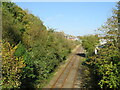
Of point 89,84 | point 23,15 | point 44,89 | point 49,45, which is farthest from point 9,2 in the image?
point 89,84

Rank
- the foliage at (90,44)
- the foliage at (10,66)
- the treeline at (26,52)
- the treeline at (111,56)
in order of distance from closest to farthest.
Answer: the treeline at (111,56), the foliage at (10,66), the treeline at (26,52), the foliage at (90,44)

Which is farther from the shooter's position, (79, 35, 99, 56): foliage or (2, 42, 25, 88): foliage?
(79, 35, 99, 56): foliage

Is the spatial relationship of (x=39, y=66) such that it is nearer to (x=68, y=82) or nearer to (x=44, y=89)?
(x=44, y=89)

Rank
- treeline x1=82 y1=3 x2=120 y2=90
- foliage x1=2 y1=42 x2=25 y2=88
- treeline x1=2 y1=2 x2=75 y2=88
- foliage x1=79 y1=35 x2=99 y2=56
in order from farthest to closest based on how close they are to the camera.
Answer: foliage x1=79 y1=35 x2=99 y2=56, treeline x1=2 y1=2 x2=75 y2=88, foliage x1=2 y1=42 x2=25 y2=88, treeline x1=82 y1=3 x2=120 y2=90

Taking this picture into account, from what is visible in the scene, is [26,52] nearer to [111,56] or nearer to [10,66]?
[10,66]

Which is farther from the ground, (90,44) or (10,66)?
(90,44)

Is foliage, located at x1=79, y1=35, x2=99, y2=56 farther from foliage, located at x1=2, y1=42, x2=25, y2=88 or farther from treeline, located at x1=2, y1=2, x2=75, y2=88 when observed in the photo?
foliage, located at x1=2, y1=42, x2=25, y2=88

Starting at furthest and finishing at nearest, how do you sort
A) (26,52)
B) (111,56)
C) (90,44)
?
1. (90,44)
2. (26,52)
3. (111,56)

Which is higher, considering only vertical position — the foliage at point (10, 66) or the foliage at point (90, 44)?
the foliage at point (90, 44)

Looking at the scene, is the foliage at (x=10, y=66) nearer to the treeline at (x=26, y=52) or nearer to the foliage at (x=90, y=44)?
the treeline at (x=26, y=52)

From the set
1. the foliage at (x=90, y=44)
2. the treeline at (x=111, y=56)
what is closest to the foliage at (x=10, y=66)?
the treeline at (x=111, y=56)

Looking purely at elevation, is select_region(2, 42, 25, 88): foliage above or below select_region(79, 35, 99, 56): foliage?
below

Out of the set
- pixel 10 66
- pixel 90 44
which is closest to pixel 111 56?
pixel 10 66

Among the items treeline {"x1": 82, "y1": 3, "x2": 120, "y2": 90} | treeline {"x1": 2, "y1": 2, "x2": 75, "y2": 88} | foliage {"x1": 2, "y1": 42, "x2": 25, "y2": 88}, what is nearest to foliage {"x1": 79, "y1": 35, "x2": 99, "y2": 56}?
treeline {"x1": 2, "y1": 2, "x2": 75, "y2": 88}
